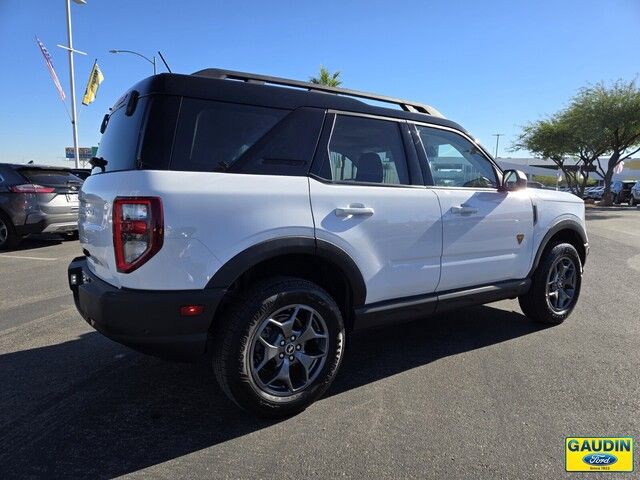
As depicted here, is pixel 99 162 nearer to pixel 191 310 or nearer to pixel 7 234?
pixel 191 310

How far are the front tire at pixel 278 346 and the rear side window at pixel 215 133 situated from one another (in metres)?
0.77

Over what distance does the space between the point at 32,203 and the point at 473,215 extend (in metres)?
8.28

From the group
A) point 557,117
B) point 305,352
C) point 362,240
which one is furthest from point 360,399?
point 557,117

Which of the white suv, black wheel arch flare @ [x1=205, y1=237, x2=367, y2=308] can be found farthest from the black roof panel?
black wheel arch flare @ [x1=205, y1=237, x2=367, y2=308]

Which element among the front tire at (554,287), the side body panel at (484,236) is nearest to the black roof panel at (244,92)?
the side body panel at (484,236)

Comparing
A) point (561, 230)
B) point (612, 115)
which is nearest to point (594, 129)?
point (612, 115)

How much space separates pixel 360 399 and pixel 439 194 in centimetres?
159

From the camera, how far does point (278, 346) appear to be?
281 centimetres

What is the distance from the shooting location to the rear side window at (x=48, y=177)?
29.1 feet

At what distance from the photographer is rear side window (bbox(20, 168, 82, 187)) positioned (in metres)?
8.87

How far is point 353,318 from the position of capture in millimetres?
3135

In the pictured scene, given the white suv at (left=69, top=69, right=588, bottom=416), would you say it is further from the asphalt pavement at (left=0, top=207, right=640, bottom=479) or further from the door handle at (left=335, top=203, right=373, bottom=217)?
the asphalt pavement at (left=0, top=207, right=640, bottom=479)

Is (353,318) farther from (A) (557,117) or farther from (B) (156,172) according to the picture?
(A) (557,117)

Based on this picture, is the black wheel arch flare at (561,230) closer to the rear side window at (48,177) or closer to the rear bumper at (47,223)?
the rear bumper at (47,223)
